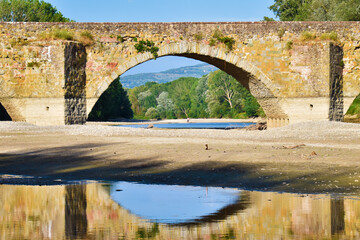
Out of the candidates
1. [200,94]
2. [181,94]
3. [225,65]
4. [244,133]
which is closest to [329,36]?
[225,65]

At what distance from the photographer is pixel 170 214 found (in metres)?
8.02

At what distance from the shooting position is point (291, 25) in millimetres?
26859

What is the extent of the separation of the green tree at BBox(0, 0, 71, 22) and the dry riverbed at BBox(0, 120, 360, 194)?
36697mm

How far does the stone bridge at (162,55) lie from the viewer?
26.0 meters

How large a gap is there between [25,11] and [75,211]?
50.1 meters

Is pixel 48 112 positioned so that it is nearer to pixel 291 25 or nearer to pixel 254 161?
pixel 291 25

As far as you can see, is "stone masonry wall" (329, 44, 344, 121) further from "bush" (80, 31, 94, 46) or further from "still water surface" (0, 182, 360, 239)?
"still water surface" (0, 182, 360, 239)

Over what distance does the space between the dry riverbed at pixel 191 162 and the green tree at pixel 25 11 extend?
1445 inches

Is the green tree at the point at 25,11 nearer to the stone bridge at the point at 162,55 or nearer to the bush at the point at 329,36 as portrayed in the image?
the stone bridge at the point at 162,55

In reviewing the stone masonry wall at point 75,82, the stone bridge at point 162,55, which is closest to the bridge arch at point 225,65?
the stone bridge at point 162,55

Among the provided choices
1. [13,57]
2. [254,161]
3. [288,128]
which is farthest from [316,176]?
[13,57]

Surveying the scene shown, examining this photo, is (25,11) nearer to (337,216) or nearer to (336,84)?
(336,84)

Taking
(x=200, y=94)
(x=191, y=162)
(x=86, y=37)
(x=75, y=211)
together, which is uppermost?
(x=200, y=94)

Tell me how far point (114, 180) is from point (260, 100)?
680 inches
